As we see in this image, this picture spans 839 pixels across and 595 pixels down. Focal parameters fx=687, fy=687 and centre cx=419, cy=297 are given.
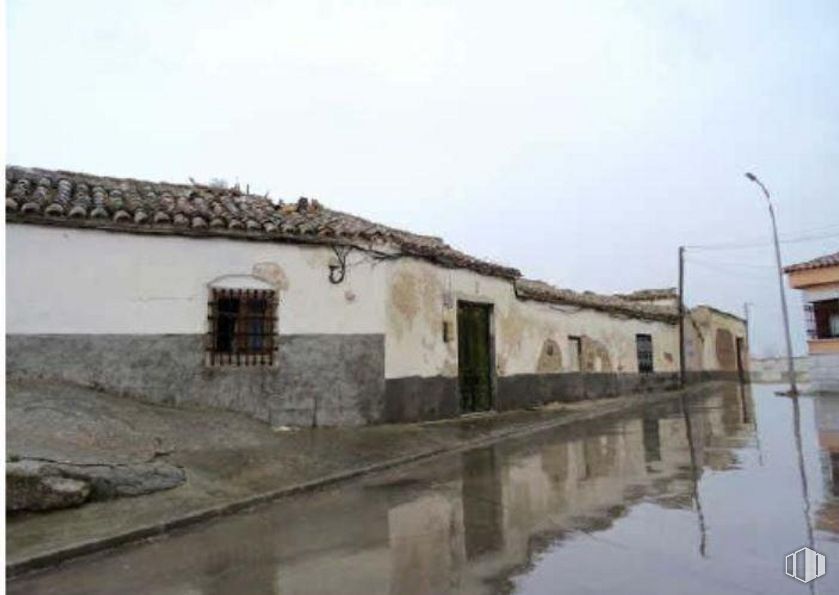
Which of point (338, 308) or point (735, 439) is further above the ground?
point (338, 308)

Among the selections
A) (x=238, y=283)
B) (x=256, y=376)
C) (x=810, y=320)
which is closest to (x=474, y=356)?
(x=256, y=376)

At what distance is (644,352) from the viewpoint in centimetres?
2609

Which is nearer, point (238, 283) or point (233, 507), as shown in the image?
point (233, 507)

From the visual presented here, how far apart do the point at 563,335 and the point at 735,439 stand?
894 cm

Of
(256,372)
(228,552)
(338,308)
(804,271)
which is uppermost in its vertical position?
(804,271)

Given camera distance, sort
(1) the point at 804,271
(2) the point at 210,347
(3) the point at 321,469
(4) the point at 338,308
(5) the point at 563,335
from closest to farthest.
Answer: (3) the point at 321,469
(2) the point at 210,347
(4) the point at 338,308
(5) the point at 563,335
(1) the point at 804,271

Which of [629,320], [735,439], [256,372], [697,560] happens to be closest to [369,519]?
[697,560]

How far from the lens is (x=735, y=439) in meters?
11.9

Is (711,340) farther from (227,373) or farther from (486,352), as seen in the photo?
(227,373)

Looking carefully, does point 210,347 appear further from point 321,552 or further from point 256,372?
point 321,552

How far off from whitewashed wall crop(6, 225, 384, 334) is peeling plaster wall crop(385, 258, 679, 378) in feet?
3.52

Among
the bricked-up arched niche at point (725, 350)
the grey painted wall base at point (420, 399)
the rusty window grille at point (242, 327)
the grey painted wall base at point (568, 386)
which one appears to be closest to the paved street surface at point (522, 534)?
the grey painted wall base at point (420, 399)

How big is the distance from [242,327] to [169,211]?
7.42ft

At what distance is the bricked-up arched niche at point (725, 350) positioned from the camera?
113ft
